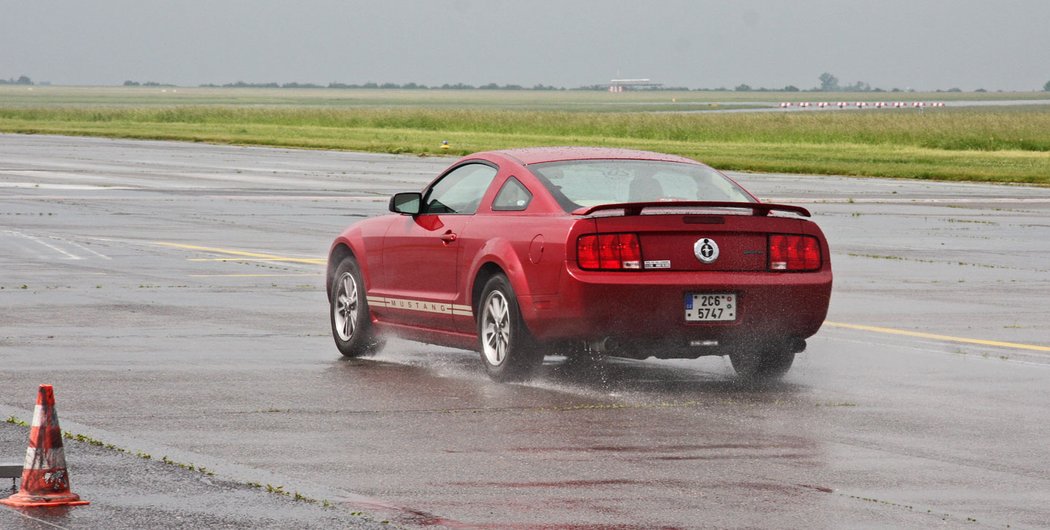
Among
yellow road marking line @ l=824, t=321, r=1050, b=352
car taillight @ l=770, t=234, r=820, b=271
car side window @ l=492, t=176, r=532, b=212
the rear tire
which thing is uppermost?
car side window @ l=492, t=176, r=532, b=212

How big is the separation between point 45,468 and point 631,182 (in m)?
5.34

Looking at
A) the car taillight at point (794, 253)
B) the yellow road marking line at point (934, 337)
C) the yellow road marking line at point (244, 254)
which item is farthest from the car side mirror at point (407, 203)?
the yellow road marking line at point (244, 254)

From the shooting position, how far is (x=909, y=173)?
4541 centimetres

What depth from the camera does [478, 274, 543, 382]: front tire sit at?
37.7ft

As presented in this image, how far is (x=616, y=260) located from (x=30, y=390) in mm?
3432

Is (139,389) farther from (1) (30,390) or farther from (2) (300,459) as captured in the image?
(2) (300,459)

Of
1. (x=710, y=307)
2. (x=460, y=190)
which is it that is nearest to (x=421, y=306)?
(x=460, y=190)

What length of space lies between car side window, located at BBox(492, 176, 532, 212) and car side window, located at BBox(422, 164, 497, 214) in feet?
0.88

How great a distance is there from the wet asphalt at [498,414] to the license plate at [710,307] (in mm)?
461

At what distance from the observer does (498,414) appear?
33.8ft

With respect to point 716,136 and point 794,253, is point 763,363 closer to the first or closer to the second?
point 794,253

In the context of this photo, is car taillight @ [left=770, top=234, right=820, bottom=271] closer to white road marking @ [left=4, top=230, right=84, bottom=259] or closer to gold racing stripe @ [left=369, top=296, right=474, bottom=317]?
gold racing stripe @ [left=369, top=296, right=474, bottom=317]

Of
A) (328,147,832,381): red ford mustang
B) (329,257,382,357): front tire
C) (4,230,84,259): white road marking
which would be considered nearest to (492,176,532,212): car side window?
(328,147,832,381): red ford mustang

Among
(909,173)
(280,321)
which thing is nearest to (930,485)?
(280,321)
